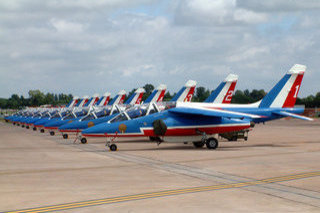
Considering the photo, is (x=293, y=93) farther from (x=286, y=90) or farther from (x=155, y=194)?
(x=155, y=194)

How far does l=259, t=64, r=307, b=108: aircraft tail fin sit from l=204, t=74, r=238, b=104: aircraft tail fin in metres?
8.13

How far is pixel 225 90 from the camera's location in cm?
3294

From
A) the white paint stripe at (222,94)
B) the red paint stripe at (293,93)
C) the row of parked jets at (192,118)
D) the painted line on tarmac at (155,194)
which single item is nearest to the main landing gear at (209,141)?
the row of parked jets at (192,118)

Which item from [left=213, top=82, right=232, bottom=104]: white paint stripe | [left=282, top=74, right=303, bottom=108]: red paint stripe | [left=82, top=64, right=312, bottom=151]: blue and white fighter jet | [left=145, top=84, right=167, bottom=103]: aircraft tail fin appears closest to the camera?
[left=82, top=64, right=312, bottom=151]: blue and white fighter jet

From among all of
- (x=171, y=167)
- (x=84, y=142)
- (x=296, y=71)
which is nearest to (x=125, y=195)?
(x=171, y=167)

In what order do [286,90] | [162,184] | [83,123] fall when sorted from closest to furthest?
[162,184] < [286,90] < [83,123]

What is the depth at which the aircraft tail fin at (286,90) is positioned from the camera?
80.1 feet

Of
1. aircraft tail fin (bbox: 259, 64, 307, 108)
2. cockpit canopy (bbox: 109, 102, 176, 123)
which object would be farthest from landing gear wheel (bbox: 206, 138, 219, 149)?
aircraft tail fin (bbox: 259, 64, 307, 108)

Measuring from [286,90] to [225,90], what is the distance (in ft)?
28.4

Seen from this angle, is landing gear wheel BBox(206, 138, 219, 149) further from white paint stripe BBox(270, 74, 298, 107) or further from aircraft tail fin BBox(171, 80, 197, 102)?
aircraft tail fin BBox(171, 80, 197, 102)

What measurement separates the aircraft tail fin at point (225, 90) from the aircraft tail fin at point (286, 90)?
813 cm

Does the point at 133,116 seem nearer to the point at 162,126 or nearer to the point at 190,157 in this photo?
the point at 162,126

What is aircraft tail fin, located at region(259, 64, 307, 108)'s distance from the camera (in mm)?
24422

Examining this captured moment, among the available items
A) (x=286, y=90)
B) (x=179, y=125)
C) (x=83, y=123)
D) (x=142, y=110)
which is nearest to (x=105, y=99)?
(x=83, y=123)
